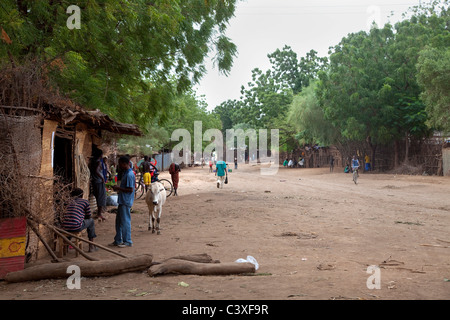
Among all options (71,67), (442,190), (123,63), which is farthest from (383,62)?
(71,67)

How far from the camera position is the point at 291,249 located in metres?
8.09

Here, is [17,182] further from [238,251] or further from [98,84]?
[98,84]

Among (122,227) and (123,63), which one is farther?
(123,63)

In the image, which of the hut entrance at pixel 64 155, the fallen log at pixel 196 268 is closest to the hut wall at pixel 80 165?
the hut entrance at pixel 64 155

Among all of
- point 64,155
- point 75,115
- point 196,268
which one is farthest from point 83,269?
point 64,155

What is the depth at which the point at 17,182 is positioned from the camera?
5906mm

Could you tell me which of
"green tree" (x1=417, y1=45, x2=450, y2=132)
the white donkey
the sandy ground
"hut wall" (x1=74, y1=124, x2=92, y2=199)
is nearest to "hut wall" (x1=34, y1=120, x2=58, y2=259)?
the sandy ground

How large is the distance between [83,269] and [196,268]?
5.23ft

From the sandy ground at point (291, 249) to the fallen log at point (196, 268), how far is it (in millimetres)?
108

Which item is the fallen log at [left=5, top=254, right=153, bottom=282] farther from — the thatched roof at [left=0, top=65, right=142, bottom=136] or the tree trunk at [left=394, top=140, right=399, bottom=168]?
the tree trunk at [left=394, top=140, right=399, bottom=168]

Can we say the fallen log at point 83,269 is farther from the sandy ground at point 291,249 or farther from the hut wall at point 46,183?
the hut wall at point 46,183

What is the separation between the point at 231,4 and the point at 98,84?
5.71 meters

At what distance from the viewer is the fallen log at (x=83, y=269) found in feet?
19.0
